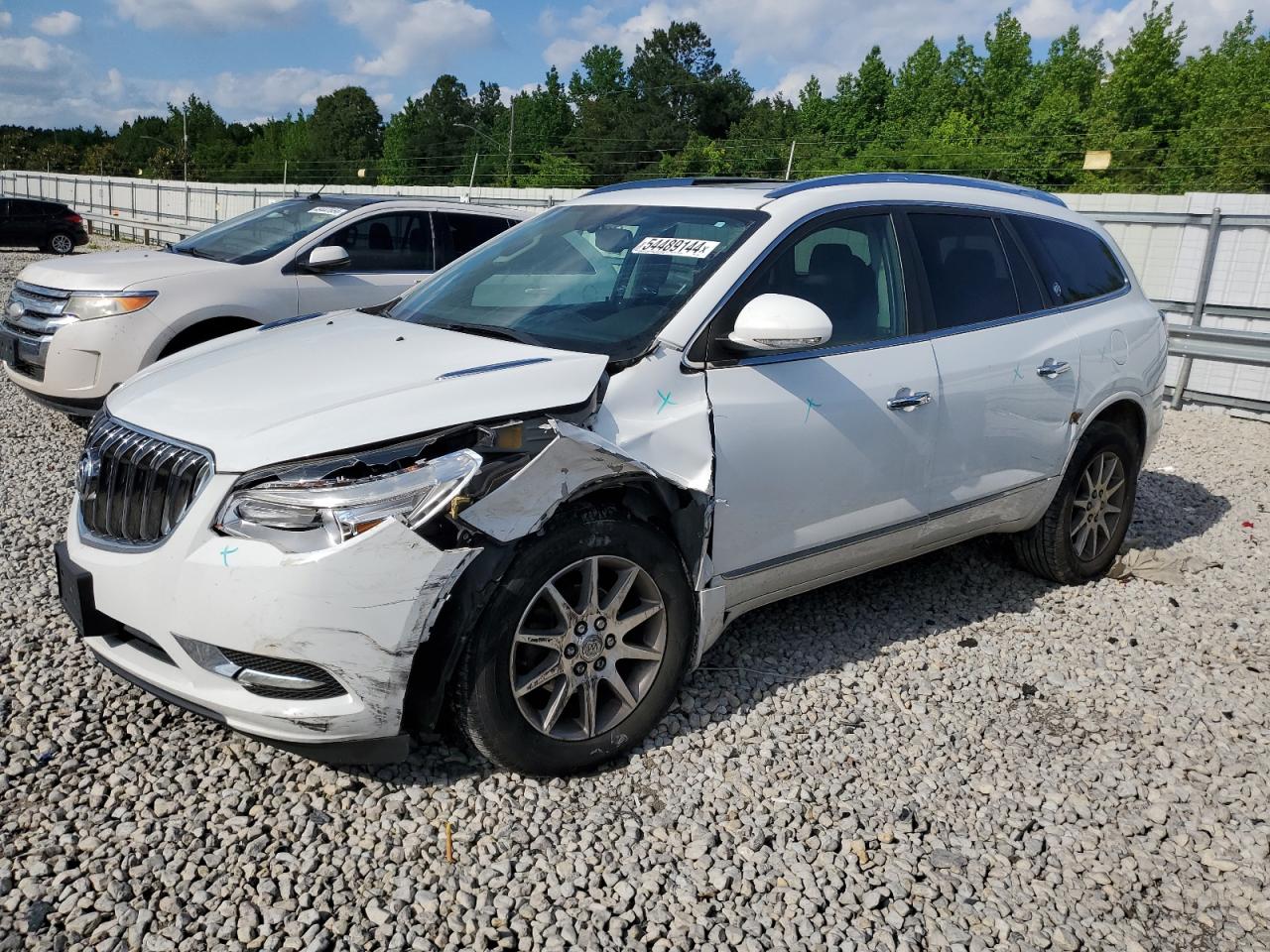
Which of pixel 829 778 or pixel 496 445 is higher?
pixel 496 445

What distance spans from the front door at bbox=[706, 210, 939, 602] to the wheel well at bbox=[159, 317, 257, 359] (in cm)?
452

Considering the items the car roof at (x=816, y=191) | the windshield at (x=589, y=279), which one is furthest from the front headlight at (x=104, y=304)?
the car roof at (x=816, y=191)

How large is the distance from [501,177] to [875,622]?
23054 mm

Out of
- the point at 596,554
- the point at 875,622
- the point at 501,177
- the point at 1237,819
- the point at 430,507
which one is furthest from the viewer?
the point at 501,177

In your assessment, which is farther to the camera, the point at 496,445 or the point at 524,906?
the point at 496,445

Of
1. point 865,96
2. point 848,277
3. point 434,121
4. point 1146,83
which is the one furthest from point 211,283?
point 434,121

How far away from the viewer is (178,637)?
2.85 m

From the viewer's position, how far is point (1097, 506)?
5.25 m

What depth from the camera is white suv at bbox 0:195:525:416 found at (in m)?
6.67

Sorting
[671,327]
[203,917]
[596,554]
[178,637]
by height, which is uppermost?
[671,327]

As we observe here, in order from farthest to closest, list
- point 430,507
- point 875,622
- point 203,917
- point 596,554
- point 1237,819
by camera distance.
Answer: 1. point 875,622
2. point 1237,819
3. point 596,554
4. point 430,507
5. point 203,917

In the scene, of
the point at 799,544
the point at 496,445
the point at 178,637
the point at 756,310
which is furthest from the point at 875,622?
the point at 178,637

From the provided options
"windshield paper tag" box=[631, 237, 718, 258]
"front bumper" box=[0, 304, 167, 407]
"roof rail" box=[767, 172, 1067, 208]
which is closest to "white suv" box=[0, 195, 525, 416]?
"front bumper" box=[0, 304, 167, 407]

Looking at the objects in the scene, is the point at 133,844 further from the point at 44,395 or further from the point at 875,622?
the point at 44,395
